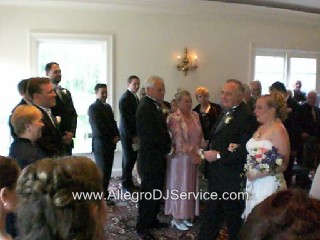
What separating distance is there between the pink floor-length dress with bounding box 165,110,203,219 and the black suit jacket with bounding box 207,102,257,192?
29.9 inches

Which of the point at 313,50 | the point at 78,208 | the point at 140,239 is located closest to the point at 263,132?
the point at 140,239

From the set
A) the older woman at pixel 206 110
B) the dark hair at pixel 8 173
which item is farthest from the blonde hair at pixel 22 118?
the older woman at pixel 206 110

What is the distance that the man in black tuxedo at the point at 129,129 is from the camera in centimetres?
518

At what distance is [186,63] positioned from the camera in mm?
6703

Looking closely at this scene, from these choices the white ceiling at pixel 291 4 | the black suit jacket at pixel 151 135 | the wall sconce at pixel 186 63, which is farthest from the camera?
the wall sconce at pixel 186 63

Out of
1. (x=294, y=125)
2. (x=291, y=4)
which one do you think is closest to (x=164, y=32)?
(x=291, y=4)

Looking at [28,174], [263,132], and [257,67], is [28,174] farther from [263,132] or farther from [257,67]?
[257,67]

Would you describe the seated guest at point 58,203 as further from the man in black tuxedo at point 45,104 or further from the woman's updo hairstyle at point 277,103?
the woman's updo hairstyle at point 277,103

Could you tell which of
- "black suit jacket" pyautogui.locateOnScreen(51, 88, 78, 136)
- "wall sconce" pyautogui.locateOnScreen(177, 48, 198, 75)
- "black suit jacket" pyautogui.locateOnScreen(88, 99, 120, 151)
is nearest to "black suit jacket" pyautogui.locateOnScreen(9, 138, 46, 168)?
"black suit jacket" pyautogui.locateOnScreen(51, 88, 78, 136)

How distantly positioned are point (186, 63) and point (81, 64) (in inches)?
72.2

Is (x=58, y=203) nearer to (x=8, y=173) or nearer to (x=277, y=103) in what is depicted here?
(x=8, y=173)

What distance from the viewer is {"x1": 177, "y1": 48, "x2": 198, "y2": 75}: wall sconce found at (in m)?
6.69

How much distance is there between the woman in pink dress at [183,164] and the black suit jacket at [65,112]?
3.58 ft

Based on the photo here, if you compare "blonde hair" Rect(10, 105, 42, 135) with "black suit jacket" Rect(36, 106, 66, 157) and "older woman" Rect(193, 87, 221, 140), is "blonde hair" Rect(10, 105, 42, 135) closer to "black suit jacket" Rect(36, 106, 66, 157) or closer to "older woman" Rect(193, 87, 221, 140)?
"black suit jacket" Rect(36, 106, 66, 157)
